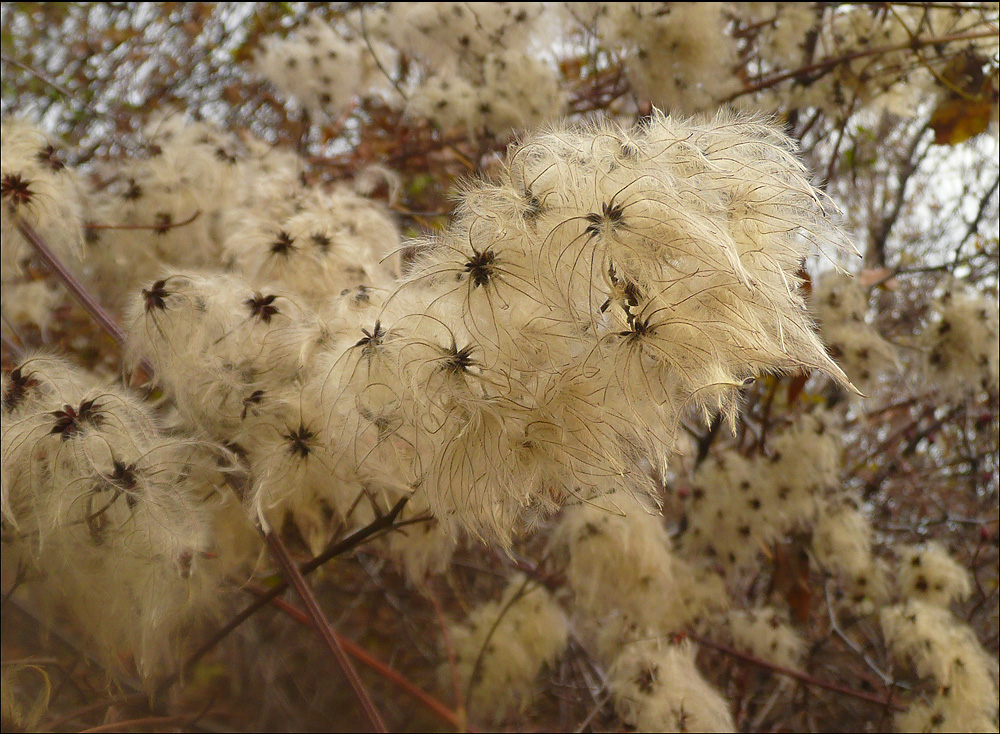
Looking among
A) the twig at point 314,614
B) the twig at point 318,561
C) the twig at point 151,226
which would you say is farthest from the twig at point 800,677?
the twig at point 151,226

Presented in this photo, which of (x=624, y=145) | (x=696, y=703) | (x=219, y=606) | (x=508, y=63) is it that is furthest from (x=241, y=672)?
(x=624, y=145)

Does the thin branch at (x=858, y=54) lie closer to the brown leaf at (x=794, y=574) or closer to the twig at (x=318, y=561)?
the brown leaf at (x=794, y=574)

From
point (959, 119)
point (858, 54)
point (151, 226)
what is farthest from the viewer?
point (959, 119)

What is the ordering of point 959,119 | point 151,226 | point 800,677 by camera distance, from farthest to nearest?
point 959,119, point 800,677, point 151,226

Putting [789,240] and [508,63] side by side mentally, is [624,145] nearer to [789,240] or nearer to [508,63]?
[789,240]

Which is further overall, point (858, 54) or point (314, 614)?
point (858, 54)

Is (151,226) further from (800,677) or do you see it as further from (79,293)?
(800,677)

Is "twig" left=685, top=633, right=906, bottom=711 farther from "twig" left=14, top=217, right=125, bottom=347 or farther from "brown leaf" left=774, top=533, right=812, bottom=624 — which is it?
"twig" left=14, top=217, right=125, bottom=347

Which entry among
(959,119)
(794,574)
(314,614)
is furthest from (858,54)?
(314,614)

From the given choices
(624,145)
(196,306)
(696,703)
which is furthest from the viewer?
(696,703)

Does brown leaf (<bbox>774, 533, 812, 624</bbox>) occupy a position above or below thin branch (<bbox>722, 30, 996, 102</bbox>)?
below

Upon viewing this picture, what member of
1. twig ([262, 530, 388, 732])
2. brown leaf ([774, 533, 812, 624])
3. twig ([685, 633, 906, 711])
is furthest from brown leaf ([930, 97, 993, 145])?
twig ([262, 530, 388, 732])
